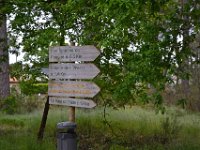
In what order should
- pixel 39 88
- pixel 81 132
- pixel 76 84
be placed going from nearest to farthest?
pixel 76 84
pixel 39 88
pixel 81 132

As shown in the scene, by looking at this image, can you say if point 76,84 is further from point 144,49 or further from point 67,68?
point 144,49

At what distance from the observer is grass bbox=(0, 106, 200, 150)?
10766mm

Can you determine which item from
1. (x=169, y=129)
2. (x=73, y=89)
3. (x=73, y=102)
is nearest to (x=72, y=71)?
(x=73, y=89)

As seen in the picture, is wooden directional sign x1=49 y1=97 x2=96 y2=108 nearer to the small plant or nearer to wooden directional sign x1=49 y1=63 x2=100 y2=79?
wooden directional sign x1=49 y1=63 x2=100 y2=79

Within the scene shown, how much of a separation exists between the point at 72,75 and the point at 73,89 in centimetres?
25

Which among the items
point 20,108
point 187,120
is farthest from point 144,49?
point 20,108

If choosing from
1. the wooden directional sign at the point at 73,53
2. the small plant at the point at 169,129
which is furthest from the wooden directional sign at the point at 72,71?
the small plant at the point at 169,129

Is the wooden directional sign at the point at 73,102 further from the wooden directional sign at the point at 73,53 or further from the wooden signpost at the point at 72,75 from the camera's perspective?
the wooden directional sign at the point at 73,53

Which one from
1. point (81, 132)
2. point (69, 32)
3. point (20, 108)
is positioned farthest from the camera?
point (20, 108)

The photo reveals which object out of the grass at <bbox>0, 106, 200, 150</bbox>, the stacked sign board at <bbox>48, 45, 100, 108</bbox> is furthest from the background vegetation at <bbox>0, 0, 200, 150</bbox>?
the stacked sign board at <bbox>48, 45, 100, 108</bbox>

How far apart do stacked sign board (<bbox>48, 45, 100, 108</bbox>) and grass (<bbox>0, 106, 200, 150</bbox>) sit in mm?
2507

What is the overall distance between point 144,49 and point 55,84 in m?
1.77

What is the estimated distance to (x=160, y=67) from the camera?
25.5ft

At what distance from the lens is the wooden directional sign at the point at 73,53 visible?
7.62 m
